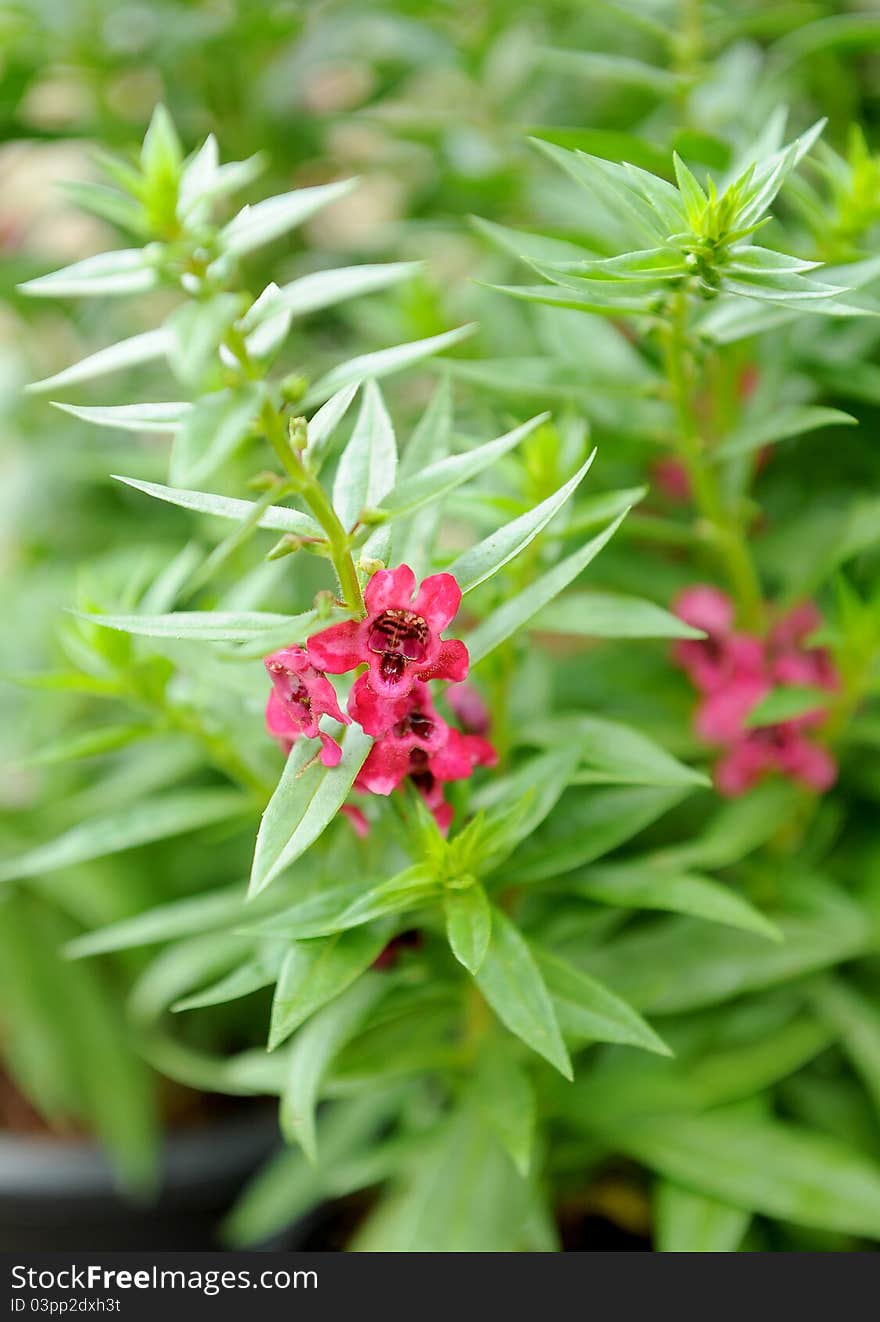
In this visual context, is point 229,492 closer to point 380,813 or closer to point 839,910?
point 380,813

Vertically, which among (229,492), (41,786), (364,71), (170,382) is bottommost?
(41,786)

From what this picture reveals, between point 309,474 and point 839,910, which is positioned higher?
point 309,474

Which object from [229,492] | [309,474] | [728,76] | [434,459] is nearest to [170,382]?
[229,492]

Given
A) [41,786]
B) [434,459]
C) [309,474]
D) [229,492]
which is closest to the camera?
[309,474]

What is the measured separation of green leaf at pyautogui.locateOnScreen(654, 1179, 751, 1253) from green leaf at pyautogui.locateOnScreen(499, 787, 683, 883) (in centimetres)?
25

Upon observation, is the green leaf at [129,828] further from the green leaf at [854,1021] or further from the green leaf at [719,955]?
the green leaf at [854,1021]

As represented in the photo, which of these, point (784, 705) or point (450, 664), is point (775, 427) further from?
point (450, 664)

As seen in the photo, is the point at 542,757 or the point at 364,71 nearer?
the point at 542,757

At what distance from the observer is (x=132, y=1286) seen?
0.82m

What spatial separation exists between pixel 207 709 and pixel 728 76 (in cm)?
66

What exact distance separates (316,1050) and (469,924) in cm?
14

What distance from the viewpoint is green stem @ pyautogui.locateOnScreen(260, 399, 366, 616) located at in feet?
1.67

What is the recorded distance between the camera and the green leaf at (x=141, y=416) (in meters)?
0.54

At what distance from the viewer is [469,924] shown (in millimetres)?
604
